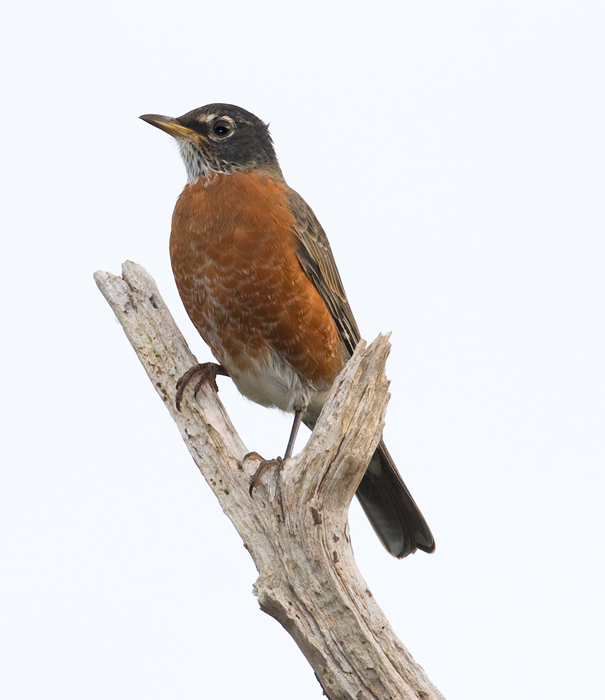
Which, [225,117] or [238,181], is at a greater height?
[225,117]

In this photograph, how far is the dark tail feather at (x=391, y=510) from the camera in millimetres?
7086

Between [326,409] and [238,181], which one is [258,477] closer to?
[326,409]

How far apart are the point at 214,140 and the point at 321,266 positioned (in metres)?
1.44

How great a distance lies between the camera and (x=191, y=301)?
680 centimetres

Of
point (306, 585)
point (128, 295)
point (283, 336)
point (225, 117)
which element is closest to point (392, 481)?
point (283, 336)

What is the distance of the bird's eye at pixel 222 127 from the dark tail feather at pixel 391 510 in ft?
9.69

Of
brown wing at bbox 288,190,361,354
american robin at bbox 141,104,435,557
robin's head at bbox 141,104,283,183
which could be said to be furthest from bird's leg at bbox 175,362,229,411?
robin's head at bbox 141,104,283,183

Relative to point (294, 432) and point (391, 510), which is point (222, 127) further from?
point (391, 510)

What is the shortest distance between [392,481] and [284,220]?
7.71 ft

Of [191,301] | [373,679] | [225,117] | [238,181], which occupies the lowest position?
[373,679]

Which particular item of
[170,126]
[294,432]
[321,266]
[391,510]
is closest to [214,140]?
[170,126]

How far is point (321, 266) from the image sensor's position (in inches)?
277

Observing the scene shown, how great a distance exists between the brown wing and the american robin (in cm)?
1

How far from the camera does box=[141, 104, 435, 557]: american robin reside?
660 centimetres
